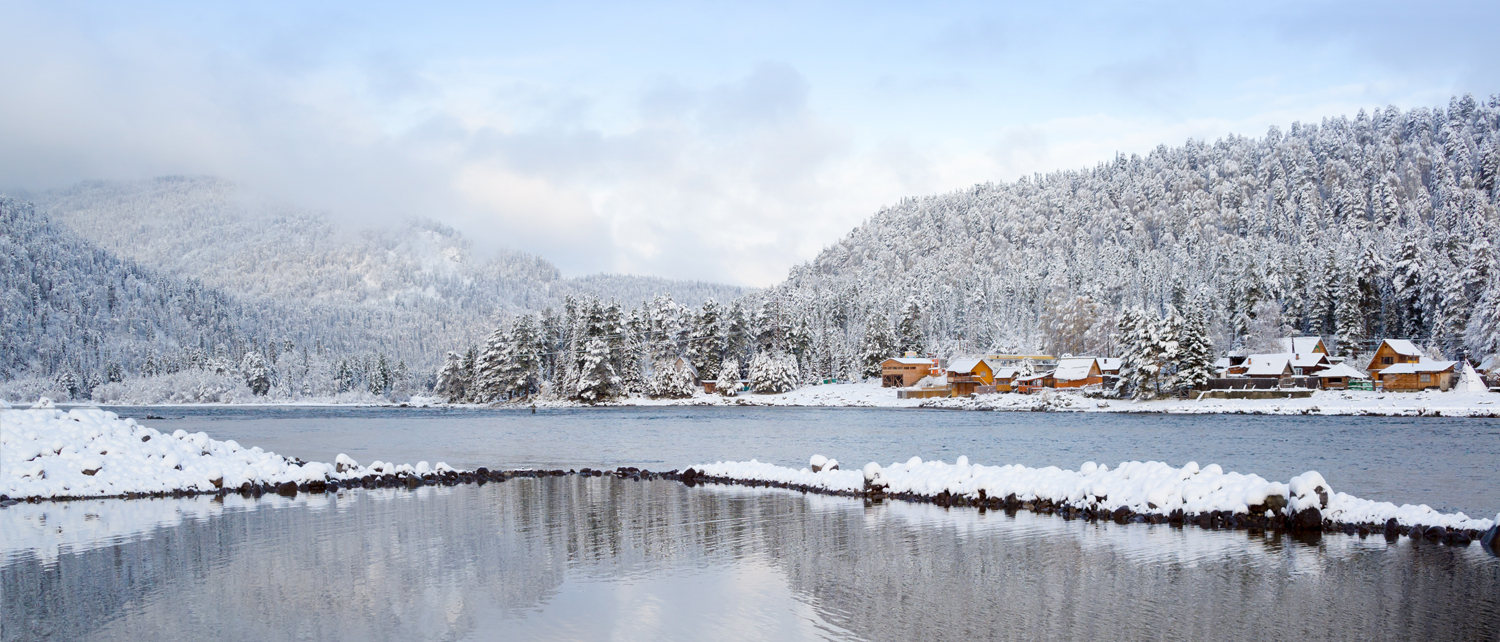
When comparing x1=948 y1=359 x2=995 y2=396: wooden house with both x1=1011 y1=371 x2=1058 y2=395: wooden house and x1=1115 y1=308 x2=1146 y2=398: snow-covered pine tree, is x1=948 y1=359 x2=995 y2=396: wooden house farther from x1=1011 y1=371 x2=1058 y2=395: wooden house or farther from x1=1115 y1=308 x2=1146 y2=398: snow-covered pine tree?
x1=1115 y1=308 x2=1146 y2=398: snow-covered pine tree

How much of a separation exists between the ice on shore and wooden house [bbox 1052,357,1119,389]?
280 feet

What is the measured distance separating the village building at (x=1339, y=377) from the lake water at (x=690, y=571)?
2357 inches

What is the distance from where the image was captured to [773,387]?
10900 centimetres

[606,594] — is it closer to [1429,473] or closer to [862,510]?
[862,510]

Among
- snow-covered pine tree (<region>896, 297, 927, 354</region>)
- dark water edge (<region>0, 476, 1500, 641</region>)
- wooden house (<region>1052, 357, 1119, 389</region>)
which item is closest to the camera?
dark water edge (<region>0, 476, 1500, 641</region>)

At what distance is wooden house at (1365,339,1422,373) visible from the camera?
83125 millimetres

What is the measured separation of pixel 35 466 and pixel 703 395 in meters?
82.3

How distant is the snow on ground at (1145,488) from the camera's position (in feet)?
64.1

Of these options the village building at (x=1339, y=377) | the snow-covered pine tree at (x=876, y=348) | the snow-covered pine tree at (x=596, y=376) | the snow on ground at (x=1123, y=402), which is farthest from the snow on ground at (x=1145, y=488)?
the snow-covered pine tree at (x=876, y=348)

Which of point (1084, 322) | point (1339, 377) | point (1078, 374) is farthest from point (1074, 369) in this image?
point (1084, 322)

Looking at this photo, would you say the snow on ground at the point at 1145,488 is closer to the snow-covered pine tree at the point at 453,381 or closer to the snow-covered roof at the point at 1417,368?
the snow-covered roof at the point at 1417,368

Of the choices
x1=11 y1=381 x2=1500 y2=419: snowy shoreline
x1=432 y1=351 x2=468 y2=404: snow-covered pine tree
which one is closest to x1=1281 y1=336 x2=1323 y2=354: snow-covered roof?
x1=11 y1=381 x2=1500 y2=419: snowy shoreline

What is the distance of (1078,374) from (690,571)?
9368 centimetres

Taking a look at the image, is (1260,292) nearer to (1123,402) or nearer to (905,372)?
(1123,402)
